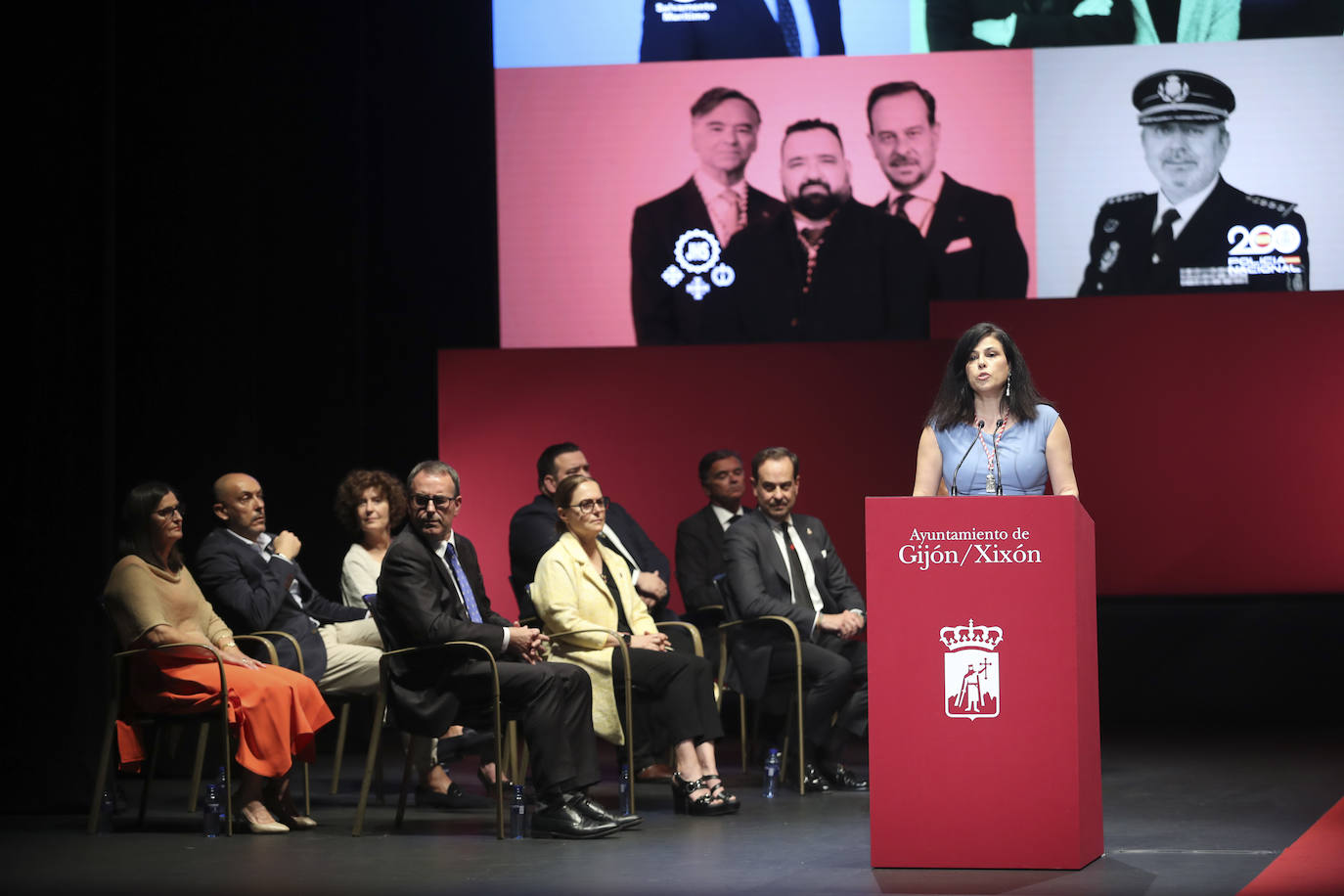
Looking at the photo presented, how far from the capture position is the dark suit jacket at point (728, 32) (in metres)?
7.60

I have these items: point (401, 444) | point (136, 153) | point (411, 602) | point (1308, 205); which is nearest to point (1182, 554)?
point (1308, 205)

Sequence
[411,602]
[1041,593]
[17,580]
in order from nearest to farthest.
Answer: [1041,593]
[411,602]
[17,580]

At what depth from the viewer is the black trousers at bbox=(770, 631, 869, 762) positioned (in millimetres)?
5621

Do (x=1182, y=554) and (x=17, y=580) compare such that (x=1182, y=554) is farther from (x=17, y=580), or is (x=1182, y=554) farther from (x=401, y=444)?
(x=17, y=580)

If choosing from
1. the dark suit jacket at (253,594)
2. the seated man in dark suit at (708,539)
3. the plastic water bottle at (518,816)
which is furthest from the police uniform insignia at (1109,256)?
the plastic water bottle at (518,816)

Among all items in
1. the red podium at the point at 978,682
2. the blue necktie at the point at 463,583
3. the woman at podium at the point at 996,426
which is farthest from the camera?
the blue necktie at the point at 463,583

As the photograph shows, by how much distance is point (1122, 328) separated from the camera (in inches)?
293

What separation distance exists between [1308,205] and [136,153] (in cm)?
486

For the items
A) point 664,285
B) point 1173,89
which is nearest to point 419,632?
point 664,285

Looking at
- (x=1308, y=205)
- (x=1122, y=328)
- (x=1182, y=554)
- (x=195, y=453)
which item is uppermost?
(x=1308, y=205)

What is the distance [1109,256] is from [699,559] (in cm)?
244

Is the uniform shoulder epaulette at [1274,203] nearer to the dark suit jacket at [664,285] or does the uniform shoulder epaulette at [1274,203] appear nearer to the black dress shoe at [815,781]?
the dark suit jacket at [664,285]

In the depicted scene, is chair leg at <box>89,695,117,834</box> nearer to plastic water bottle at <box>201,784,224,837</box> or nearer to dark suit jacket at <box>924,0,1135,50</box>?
plastic water bottle at <box>201,784,224,837</box>

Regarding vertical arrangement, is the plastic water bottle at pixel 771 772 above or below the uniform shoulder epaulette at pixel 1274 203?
below
